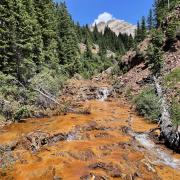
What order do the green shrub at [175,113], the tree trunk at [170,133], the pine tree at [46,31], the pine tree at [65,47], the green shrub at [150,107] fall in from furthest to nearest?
the pine tree at [65,47], the pine tree at [46,31], the green shrub at [150,107], the green shrub at [175,113], the tree trunk at [170,133]

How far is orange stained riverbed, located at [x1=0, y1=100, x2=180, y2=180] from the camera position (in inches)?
607

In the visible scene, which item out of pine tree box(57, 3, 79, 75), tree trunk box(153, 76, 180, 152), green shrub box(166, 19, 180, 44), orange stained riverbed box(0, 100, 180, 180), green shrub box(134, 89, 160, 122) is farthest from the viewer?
pine tree box(57, 3, 79, 75)

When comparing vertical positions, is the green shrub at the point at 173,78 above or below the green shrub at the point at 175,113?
above

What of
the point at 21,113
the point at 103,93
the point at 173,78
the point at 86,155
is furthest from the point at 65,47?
the point at 86,155

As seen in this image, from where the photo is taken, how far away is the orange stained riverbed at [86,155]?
50.6 feet

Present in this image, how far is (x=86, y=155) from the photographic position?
17609 mm

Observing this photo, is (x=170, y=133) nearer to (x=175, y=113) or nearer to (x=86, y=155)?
(x=175, y=113)

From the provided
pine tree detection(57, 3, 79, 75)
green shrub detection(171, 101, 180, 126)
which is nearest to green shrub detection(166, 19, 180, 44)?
pine tree detection(57, 3, 79, 75)

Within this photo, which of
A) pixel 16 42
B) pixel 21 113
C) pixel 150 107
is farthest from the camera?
pixel 16 42

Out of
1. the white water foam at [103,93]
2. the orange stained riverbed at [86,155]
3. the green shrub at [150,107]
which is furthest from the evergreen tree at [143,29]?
the orange stained riverbed at [86,155]

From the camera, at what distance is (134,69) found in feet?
164

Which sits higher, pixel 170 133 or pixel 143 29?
pixel 143 29

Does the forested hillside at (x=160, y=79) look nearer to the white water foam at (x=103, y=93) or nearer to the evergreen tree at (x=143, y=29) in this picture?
the white water foam at (x=103, y=93)

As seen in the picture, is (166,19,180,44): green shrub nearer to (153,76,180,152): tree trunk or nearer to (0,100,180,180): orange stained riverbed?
(0,100,180,180): orange stained riverbed
